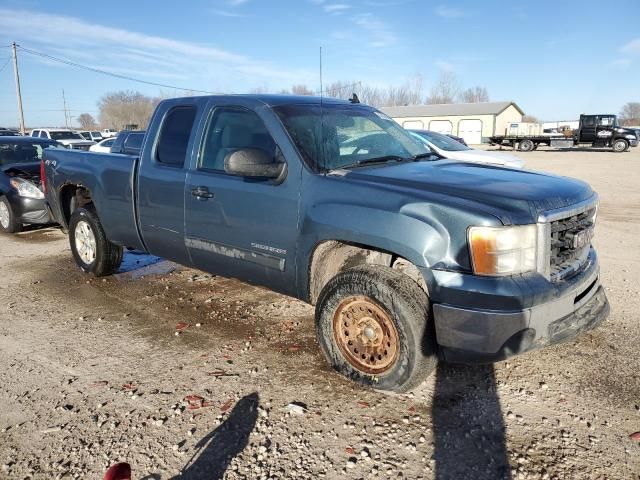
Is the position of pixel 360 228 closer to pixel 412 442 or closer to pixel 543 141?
pixel 412 442

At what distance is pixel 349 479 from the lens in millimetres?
2523

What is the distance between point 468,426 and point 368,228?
4.28ft

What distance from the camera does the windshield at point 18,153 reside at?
9.30 metres

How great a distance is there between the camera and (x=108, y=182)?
513 cm

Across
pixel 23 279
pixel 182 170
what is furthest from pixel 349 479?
pixel 23 279

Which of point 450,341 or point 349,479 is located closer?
point 349,479

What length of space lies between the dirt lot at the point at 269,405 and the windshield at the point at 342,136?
1.54 m

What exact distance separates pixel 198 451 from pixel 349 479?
2.73ft

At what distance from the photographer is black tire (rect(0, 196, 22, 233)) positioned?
28.2 ft

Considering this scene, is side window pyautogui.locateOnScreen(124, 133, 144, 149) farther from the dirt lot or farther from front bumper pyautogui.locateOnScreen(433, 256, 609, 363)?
front bumper pyautogui.locateOnScreen(433, 256, 609, 363)

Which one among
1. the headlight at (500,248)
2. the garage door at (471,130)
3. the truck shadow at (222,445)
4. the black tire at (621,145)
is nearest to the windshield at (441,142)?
the headlight at (500,248)

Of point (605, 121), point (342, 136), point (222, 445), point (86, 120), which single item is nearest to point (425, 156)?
point (342, 136)

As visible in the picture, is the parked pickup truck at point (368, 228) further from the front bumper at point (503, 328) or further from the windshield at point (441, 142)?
the windshield at point (441, 142)

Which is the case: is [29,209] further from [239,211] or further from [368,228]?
[368,228]
